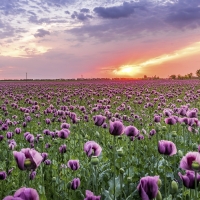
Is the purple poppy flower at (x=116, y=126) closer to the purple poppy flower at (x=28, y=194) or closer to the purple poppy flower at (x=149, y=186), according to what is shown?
the purple poppy flower at (x=149, y=186)

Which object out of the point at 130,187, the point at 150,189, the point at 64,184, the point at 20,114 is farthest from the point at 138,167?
the point at 20,114

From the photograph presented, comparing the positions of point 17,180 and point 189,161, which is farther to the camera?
point 17,180

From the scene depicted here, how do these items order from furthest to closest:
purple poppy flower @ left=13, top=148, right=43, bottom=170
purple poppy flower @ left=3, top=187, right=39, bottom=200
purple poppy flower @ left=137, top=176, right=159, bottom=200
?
purple poppy flower @ left=13, top=148, right=43, bottom=170
purple poppy flower @ left=137, top=176, right=159, bottom=200
purple poppy flower @ left=3, top=187, right=39, bottom=200

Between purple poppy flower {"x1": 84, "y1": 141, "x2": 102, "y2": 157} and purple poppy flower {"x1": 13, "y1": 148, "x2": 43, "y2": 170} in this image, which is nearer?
purple poppy flower {"x1": 13, "y1": 148, "x2": 43, "y2": 170}

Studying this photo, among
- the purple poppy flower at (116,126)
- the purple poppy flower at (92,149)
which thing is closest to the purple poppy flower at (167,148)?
the purple poppy flower at (116,126)

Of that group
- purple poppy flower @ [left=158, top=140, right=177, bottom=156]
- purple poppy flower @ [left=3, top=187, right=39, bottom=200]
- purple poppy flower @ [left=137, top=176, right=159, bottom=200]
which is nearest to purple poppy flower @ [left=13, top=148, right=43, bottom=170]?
purple poppy flower @ [left=3, top=187, right=39, bottom=200]

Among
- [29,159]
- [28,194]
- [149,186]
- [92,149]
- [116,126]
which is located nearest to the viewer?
[28,194]

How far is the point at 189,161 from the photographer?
202cm

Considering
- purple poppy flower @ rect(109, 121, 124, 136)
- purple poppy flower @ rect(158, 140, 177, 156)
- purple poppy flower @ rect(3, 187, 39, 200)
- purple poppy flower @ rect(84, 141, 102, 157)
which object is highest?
purple poppy flower @ rect(109, 121, 124, 136)

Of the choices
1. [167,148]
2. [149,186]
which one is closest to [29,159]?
[149,186]

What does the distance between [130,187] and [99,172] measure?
1.96 feet

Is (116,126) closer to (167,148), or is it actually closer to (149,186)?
(167,148)

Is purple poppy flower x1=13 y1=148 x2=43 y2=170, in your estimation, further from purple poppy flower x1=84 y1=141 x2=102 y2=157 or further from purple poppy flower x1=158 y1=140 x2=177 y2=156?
purple poppy flower x1=158 y1=140 x2=177 y2=156

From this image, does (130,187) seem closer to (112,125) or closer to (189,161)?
(112,125)
